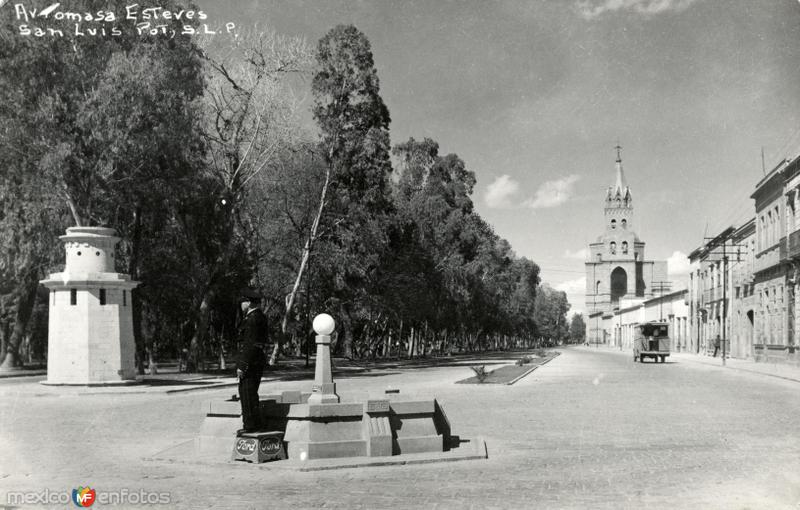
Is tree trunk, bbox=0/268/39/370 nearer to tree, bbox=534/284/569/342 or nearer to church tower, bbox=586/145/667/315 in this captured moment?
tree, bbox=534/284/569/342

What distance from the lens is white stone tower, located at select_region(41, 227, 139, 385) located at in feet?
72.7

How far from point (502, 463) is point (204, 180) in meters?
22.0

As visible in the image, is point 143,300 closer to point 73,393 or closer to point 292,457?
point 73,393

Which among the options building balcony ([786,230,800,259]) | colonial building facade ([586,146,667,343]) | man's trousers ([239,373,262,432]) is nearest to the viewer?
man's trousers ([239,373,262,432])

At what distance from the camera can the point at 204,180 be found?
2917 cm

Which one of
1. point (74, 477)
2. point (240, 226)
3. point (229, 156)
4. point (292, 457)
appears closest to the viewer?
point (74, 477)

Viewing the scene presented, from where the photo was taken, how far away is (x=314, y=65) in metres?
36.1

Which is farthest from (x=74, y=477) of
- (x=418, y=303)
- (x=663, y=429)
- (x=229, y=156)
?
(x=418, y=303)

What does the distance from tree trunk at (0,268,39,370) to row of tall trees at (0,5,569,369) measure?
4.6 inches

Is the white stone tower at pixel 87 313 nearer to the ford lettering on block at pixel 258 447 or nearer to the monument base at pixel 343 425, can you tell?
the monument base at pixel 343 425

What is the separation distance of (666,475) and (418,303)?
38416 millimetres

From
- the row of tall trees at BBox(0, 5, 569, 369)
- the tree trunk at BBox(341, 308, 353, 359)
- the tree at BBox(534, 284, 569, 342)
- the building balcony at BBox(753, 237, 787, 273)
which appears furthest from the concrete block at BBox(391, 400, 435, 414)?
the tree at BBox(534, 284, 569, 342)

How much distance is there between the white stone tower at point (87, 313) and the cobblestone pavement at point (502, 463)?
387cm

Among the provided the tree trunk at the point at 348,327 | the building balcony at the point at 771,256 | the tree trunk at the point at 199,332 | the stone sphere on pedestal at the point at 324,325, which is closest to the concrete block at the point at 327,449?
the stone sphere on pedestal at the point at 324,325
